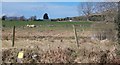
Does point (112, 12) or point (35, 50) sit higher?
point (112, 12)

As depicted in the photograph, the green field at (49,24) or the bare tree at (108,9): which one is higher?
the bare tree at (108,9)

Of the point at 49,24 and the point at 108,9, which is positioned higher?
the point at 108,9

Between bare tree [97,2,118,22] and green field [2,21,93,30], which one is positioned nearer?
bare tree [97,2,118,22]

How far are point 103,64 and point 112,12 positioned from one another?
10.6 feet

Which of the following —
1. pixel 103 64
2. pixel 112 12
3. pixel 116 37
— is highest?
pixel 112 12

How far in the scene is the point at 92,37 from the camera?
1599cm

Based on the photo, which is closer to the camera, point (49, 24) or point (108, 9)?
point (108, 9)

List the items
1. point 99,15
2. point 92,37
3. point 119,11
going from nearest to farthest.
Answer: point 119,11, point 99,15, point 92,37

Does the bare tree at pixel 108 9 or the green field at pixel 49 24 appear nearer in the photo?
the bare tree at pixel 108 9

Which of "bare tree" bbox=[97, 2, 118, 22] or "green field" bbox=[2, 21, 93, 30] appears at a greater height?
"bare tree" bbox=[97, 2, 118, 22]

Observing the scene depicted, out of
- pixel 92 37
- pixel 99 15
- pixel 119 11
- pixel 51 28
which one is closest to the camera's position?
pixel 119 11

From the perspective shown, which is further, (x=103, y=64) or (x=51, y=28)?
(x=51, y=28)

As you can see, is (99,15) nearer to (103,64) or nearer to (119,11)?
(119,11)

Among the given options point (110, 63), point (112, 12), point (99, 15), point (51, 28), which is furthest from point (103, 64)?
point (51, 28)
